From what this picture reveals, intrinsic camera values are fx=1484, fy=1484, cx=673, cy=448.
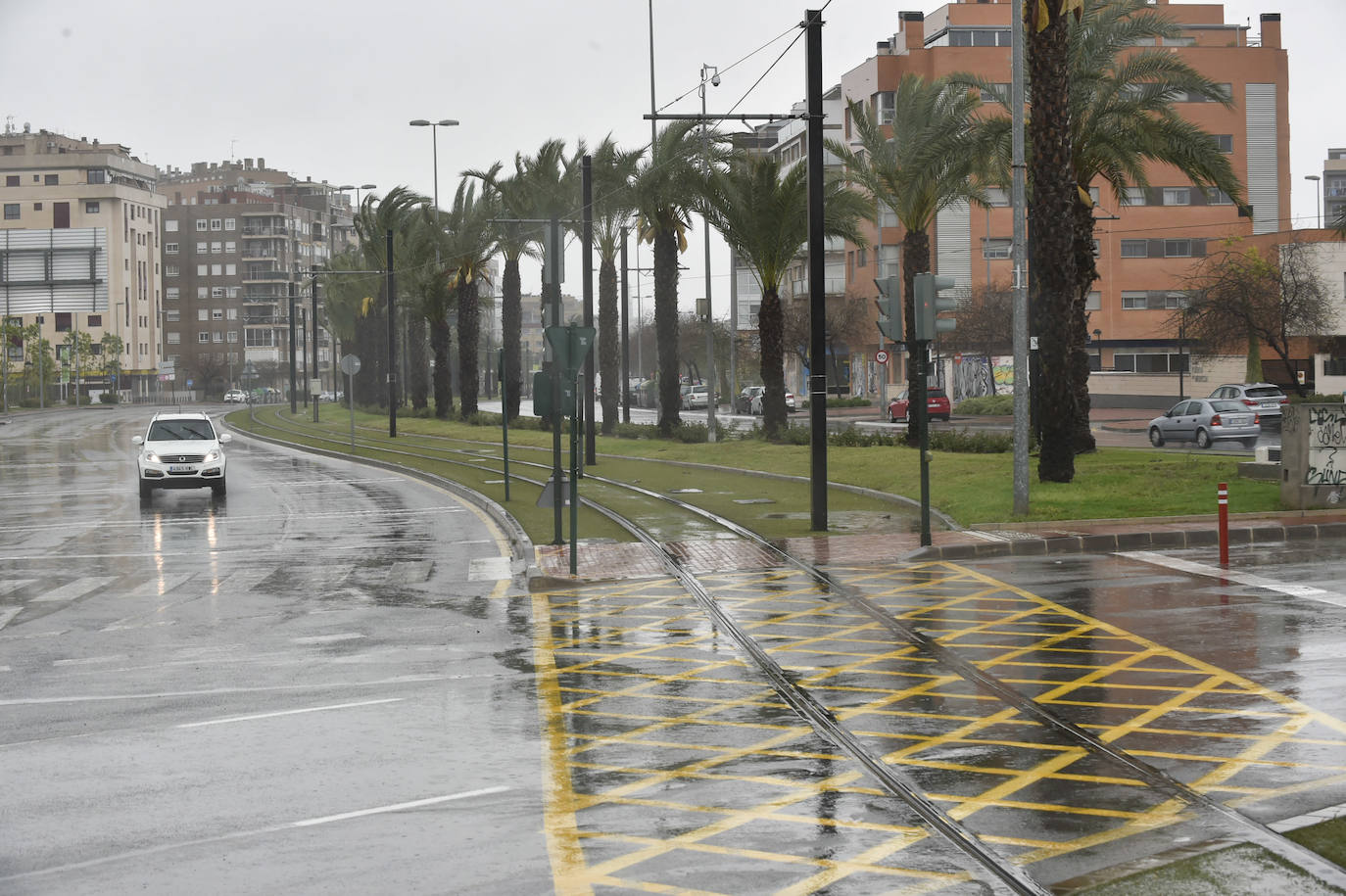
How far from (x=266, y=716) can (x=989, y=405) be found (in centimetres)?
5562

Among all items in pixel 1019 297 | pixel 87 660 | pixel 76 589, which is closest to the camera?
pixel 87 660

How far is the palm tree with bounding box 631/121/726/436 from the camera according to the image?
44.7m

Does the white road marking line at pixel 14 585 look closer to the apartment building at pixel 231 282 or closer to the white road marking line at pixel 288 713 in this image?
the white road marking line at pixel 288 713

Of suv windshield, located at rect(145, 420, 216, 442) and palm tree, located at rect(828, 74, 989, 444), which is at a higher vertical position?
palm tree, located at rect(828, 74, 989, 444)

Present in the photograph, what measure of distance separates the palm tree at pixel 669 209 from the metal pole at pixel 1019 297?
2267 centimetres

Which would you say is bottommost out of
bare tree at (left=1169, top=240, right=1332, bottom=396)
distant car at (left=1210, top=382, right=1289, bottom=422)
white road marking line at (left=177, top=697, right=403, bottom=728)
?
white road marking line at (left=177, top=697, right=403, bottom=728)

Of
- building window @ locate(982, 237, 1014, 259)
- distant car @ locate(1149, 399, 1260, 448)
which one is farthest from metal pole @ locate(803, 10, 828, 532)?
building window @ locate(982, 237, 1014, 259)

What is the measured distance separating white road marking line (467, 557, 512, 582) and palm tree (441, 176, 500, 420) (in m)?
40.4

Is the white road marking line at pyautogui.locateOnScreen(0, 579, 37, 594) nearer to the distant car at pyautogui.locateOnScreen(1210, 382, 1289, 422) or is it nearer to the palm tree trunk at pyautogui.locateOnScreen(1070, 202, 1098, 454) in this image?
the palm tree trunk at pyautogui.locateOnScreen(1070, 202, 1098, 454)

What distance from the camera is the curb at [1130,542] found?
18688 mm

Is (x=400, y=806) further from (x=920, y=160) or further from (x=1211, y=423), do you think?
(x=1211, y=423)

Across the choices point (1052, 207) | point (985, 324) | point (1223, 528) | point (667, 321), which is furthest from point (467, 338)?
point (1223, 528)

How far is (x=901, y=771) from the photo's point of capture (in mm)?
8156

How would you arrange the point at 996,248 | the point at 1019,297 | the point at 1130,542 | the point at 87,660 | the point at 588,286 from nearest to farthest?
the point at 87,660
the point at 1130,542
the point at 1019,297
the point at 588,286
the point at 996,248
